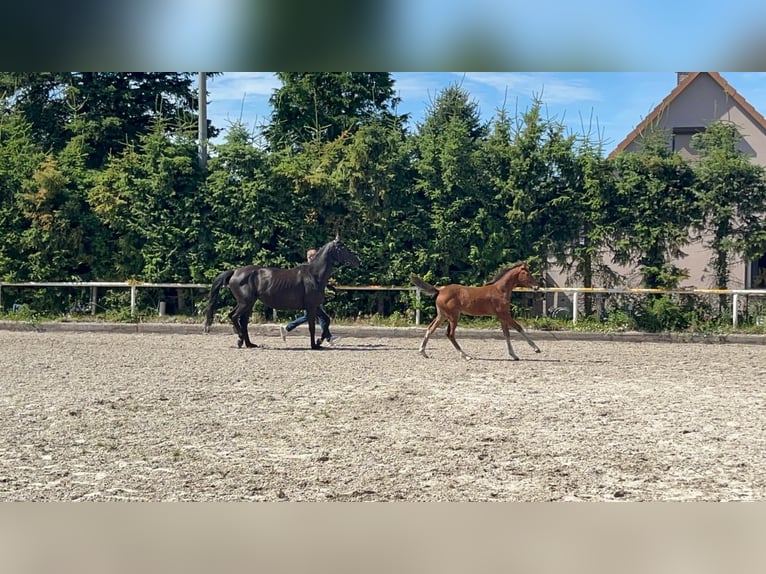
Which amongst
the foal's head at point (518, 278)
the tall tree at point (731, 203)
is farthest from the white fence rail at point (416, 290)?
the foal's head at point (518, 278)

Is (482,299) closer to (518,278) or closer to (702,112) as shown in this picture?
(518,278)

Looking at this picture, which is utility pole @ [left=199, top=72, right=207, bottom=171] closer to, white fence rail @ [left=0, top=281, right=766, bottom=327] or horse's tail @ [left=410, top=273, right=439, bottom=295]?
white fence rail @ [left=0, top=281, right=766, bottom=327]

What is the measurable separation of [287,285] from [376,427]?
6.56 metres

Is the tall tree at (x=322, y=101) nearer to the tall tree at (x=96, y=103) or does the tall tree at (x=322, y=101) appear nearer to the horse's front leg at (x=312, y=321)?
the tall tree at (x=96, y=103)

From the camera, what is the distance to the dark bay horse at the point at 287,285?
41.3 ft

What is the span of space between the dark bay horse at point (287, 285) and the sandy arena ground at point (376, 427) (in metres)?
1.27

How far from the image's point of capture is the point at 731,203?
15.7 metres

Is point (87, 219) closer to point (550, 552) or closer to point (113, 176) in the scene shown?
point (113, 176)

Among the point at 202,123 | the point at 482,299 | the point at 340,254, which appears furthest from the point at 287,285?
the point at 202,123

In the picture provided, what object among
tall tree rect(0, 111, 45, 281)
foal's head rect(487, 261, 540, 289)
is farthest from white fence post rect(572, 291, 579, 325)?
tall tree rect(0, 111, 45, 281)

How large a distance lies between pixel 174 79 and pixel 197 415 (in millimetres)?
18519

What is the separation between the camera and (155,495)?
425 cm

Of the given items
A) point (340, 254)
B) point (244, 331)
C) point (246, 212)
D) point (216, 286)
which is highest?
point (246, 212)
